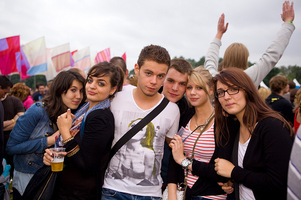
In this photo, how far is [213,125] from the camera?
100 inches

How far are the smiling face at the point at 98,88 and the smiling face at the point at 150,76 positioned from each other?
16.2 inches

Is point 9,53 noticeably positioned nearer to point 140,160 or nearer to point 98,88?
point 98,88

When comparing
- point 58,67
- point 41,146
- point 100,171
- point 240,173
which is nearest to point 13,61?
point 58,67

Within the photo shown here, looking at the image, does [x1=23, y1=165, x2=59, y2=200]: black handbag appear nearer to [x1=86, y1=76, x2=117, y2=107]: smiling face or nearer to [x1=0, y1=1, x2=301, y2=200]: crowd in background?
[x1=0, y1=1, x2=301, y2=200]: crowd in background

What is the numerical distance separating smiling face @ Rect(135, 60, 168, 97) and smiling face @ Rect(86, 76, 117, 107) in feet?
1.35

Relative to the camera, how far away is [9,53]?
523 inches

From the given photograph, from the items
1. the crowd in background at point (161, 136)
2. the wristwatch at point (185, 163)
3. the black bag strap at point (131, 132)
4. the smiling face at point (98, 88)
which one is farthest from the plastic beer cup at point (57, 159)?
the wristwatch at point (185, 163)

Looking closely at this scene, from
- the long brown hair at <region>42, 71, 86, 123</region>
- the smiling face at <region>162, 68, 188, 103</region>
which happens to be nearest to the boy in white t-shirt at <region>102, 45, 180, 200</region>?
the smiling face at <region>162, 68, 188, 103</region>

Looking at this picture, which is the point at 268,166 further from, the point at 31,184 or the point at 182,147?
the point at 31,184

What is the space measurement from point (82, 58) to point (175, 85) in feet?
79.6

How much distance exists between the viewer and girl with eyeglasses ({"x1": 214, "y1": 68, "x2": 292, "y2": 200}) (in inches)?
70.2

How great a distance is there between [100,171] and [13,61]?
14122mm

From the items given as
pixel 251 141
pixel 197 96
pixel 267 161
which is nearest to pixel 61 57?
pixel 197 96

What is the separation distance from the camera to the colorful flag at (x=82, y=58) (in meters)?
25.3
